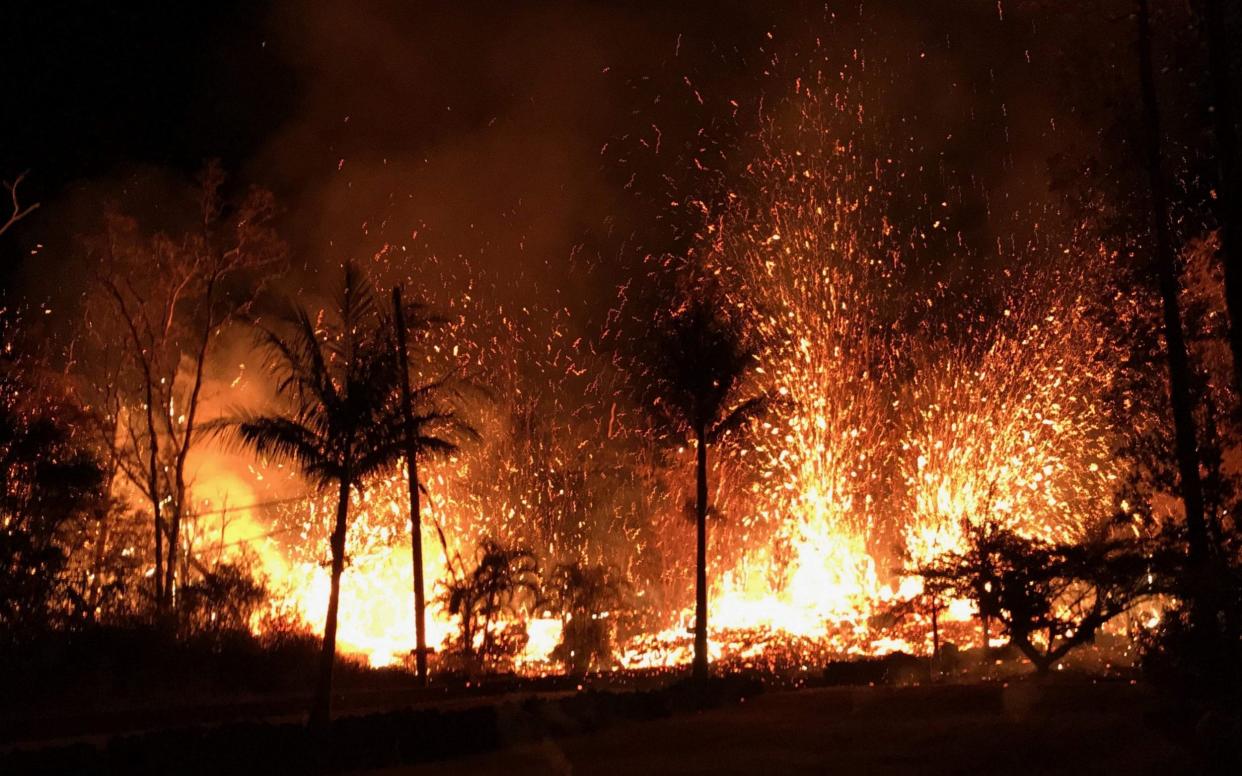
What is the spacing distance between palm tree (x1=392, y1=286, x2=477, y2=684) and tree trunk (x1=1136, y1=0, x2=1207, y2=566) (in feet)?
32.8

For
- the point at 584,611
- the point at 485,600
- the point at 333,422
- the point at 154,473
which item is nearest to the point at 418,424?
the point at 333,422

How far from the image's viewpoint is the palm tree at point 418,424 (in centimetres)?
1559

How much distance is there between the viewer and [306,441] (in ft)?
48.8

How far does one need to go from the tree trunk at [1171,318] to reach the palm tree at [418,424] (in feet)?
32.8

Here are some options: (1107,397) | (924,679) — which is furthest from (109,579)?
(1107,397)

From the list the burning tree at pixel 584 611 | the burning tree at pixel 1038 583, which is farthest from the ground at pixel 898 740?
the burning tree at pixel 584 611

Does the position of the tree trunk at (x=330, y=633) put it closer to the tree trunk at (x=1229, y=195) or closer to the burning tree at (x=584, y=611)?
the tree trunk at (x=1229, y=195)

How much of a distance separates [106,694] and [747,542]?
38427 mm

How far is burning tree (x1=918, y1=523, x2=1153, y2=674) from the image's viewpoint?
19359 mm

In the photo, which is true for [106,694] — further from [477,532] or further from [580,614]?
[477,532]

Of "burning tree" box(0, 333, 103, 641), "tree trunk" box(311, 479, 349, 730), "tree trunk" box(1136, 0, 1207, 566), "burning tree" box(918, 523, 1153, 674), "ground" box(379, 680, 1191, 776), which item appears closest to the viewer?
"ground" box(379, 680, 1191, 776)

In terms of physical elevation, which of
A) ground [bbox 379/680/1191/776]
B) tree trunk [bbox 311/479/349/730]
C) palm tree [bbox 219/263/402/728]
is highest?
palm tree [bbox 219/263/402/728]

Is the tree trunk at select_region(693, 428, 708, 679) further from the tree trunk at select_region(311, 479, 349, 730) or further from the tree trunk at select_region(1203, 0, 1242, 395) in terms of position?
the tree trunk at select_region(1203, 0, 1242, 395)

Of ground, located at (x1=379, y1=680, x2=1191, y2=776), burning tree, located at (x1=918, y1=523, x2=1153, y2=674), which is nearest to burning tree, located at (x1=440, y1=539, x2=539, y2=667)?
burning tree, located at (x1=918, y1=523, x2=1153, y2=674)
